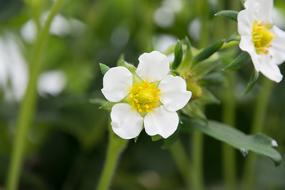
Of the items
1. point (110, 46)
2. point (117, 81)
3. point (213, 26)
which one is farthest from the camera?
point (110, 46)

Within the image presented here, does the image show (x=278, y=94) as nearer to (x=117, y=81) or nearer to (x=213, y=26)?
(x=213, y=26)

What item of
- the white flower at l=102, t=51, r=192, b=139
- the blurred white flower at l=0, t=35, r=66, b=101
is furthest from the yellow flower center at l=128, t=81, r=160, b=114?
the blurred white flower at l=0, t=35, r=66, b=101

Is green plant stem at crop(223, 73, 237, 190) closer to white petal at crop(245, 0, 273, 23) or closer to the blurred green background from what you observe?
the blurred green background

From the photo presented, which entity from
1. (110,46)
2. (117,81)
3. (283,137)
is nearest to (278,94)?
(283,137)

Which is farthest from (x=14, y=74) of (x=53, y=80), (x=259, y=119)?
(x=259, y=119)

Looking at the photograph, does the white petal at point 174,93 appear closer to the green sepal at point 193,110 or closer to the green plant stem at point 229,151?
the green sepal at point 193,110

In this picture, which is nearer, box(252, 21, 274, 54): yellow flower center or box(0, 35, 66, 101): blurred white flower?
box(252, 21, 274, 54): yellow flower center
